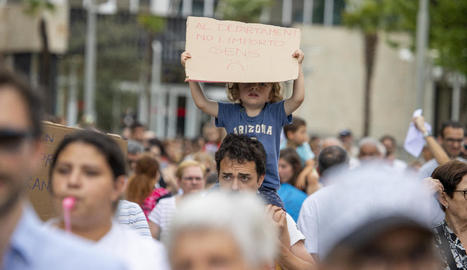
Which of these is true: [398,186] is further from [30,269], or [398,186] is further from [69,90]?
[69,90]

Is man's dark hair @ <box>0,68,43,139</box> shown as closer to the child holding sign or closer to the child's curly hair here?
the child holding sign

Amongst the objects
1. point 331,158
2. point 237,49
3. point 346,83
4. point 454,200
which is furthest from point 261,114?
point 346,83

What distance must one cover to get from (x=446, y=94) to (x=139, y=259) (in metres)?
46.7

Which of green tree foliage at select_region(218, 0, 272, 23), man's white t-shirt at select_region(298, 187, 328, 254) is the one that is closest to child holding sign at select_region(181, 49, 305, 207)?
man's white t-shirt at select_region(298, 187, 328, 254)

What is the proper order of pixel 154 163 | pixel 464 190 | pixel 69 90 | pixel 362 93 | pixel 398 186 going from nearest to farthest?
pixel 398 186 < pixel 464 190 < pixel 154 163 < pixel 69 90 < pixel 362 93

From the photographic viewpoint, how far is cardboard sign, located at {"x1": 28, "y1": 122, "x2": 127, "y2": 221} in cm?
530

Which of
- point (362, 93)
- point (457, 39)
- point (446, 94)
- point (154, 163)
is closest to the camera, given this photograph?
point (154, 163)

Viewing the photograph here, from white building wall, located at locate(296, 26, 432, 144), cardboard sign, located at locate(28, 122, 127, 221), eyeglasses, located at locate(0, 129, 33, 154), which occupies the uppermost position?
eyeglasses, located at locate(0, 129, 33, 154)

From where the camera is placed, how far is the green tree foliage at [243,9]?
45.1 metres

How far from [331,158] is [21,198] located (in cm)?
705

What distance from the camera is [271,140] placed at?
632cm

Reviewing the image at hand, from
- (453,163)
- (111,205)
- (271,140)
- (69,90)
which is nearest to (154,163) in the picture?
(271,140)

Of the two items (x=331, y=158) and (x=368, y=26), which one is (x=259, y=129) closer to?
(x=331, y=158)

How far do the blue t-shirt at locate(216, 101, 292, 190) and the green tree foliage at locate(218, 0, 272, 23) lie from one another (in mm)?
38252
